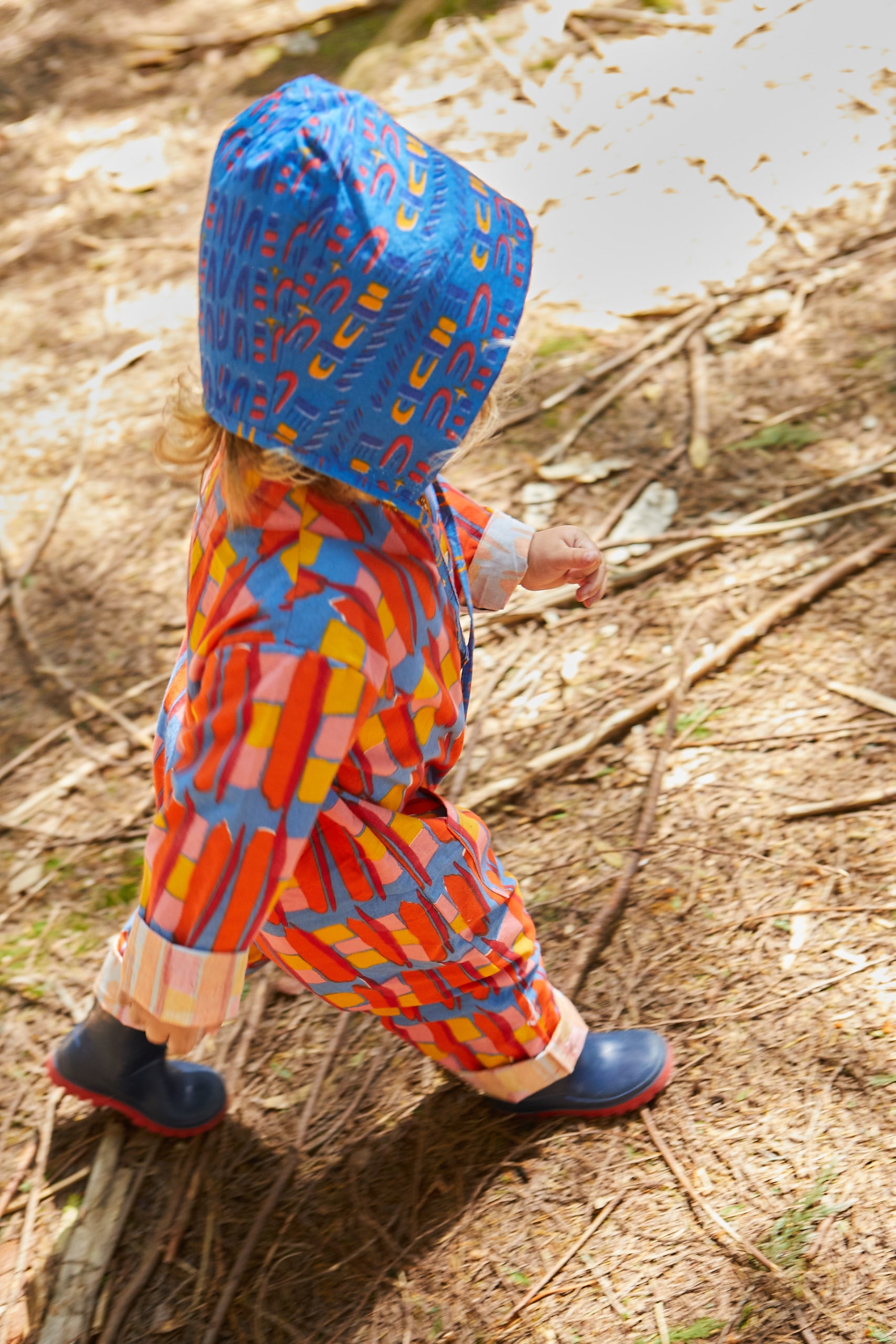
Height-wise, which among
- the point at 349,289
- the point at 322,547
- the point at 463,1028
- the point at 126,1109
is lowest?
the point at 126,1109

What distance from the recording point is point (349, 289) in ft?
3.43

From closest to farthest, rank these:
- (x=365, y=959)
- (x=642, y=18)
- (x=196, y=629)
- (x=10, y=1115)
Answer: (x=196, y=629), (x=365, y=959), (x=10, y=1115), (x=642, y=18)

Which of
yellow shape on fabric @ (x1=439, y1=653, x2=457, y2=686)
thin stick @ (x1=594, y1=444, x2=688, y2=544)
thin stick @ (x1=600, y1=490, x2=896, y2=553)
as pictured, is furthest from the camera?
thin stick @ (x1=594, y1=444, x2=688, y2=544)

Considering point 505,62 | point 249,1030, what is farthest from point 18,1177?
point 505,62

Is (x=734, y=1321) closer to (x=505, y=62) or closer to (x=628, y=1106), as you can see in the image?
(x=628, y=1106)

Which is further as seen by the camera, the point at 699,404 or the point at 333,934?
the point at 699,404

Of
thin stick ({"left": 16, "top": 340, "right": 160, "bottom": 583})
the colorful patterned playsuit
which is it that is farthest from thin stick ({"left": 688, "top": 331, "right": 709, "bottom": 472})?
thin stick ({"left": 16, "top": 340, "right": 160, "bottom": 583})

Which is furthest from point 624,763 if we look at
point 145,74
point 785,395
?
point 145,74

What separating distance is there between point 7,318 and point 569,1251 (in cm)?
341

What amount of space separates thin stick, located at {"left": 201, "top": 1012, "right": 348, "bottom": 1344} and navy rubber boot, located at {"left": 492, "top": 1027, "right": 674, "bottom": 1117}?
352 millimetres

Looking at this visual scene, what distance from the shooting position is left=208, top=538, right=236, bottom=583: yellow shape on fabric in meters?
1.21

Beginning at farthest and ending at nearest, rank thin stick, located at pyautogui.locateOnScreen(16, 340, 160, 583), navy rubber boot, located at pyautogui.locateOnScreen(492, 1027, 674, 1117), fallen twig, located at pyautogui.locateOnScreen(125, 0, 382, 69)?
fallen twig, located at pyautogui.locateOnScreen(125, 0, 382, 69) → thin stick, located at pyautogui.locateOnScreen(16, 340, 160, 583) → navy rubber boot, located at pyautogui.locateOnScreen(492, 1027, 674, 1117)

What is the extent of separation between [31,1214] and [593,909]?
3.50 feet

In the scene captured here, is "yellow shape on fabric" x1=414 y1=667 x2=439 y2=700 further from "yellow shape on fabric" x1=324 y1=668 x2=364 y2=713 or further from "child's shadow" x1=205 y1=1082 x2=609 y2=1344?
"child's shadow" x1=205 y1=1082 x2=609 y2=1344
